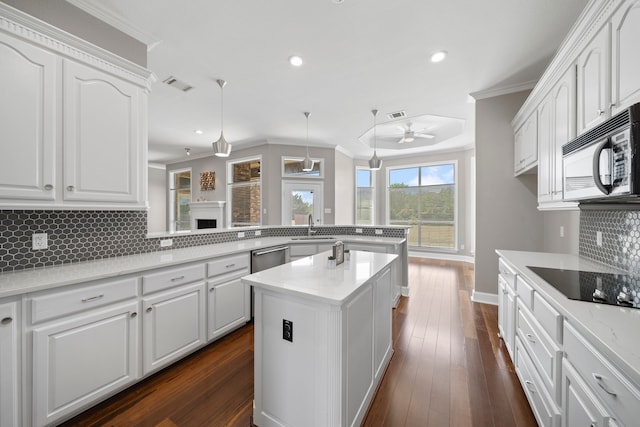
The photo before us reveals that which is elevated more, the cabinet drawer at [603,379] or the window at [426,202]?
the window at [426,202]

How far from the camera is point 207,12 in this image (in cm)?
209

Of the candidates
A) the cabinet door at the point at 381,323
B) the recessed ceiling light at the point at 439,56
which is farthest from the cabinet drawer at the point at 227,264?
the recessed ceiling light at the point at 439,56

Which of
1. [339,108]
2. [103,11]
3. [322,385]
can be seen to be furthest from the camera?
[339,108]

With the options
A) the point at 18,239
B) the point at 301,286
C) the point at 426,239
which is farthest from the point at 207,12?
the point at 426,239

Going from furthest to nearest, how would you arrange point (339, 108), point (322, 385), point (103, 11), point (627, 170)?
point (339, 108), point (103, 11), point (322, 385), point (627, 170)

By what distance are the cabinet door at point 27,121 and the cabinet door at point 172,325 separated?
105 cm

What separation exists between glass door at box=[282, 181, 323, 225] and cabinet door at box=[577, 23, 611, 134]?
16.1ft

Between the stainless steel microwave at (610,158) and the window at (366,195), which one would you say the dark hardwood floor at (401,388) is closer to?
the stainless steel microwave at (610,158)

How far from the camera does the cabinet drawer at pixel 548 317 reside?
1188 mm

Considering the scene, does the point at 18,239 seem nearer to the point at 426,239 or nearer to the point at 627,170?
the point at 627,170

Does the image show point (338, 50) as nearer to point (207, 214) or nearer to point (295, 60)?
point (295, 60)

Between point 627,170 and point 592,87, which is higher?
point 592,87

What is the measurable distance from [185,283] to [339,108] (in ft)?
11.3

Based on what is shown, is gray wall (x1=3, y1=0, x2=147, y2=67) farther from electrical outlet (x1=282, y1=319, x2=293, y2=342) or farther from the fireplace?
the fireplace
